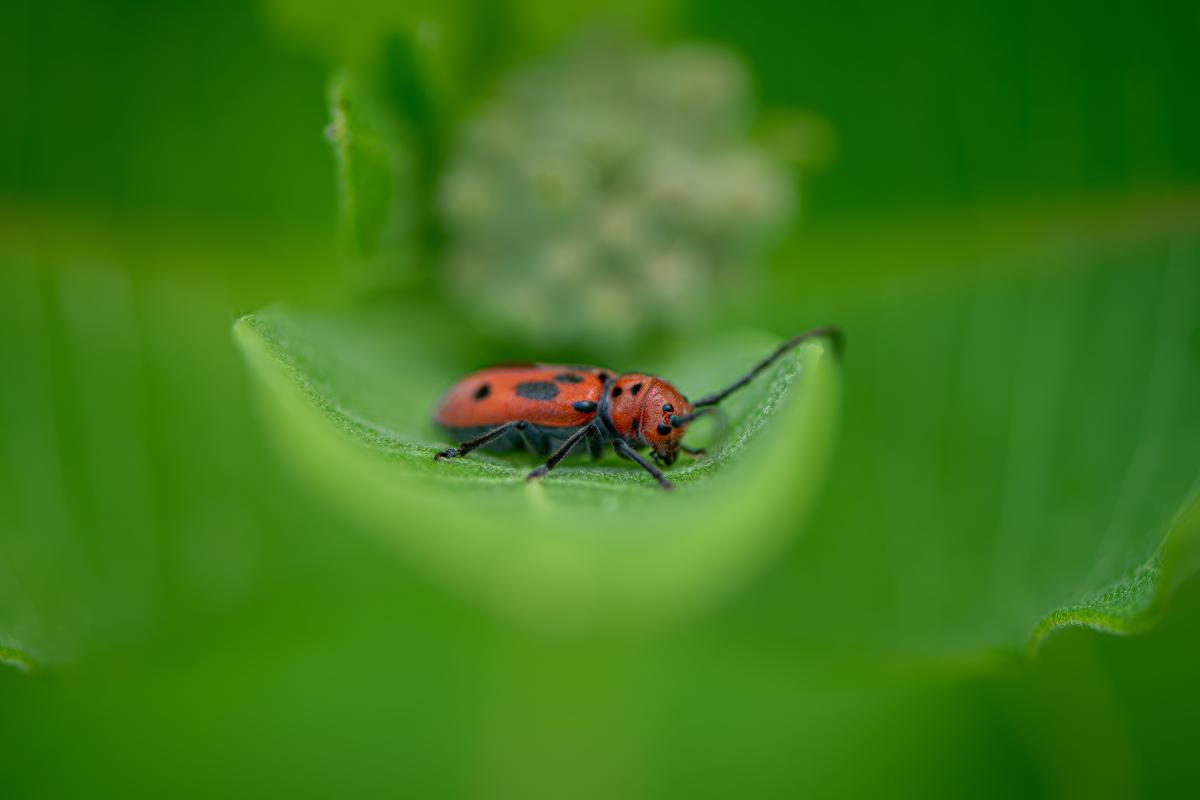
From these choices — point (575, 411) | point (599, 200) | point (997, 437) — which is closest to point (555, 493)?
point (575, 411)

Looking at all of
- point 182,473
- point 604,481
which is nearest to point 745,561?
point 604,481

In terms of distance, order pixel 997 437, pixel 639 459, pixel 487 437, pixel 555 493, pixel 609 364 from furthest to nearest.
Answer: pixel 609 364
pixel 997 437
pixel 487 437
pixel 639 459
pixel 555 493

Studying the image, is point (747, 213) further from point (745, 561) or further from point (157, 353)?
point (157, 353)

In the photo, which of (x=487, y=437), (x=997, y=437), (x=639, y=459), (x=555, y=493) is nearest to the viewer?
(x=555, y=493)

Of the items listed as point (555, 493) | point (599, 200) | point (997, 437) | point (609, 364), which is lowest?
point (997, 437)

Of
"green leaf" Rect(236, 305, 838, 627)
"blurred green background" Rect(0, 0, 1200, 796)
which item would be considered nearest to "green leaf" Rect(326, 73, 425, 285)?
"blurred green background" Rect(0, 0, 1200, 796)

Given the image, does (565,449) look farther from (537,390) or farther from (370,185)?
(370,185)

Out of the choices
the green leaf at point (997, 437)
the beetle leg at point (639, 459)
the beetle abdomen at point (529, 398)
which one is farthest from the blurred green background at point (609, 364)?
the beetle leg at point (639, 459)

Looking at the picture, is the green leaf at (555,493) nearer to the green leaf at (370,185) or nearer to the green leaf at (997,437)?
the green leaf at (370,185)
